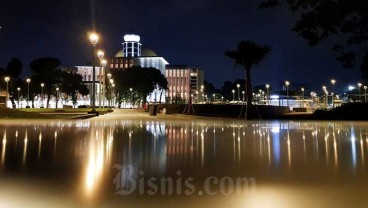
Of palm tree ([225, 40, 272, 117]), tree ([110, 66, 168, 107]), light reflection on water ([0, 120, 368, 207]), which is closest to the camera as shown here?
light reflection on water ([0, 120, 368, 207])

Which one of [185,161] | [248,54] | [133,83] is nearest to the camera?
[185,161]

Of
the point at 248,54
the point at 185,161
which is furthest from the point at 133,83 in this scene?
the point at 185,161

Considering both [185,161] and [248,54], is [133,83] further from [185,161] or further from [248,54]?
[185,161]

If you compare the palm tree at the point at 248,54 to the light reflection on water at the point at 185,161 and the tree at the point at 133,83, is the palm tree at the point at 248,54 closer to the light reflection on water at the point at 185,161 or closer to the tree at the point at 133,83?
the light reflection on water at the point at 185,161

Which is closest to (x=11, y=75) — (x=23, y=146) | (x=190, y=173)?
(x=23, y=146)

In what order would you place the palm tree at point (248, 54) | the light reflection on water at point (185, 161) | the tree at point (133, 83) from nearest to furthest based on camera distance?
the light reflection on water at point (185, 161), the palm tree at point (248, 54), the tree at point (133, 83)

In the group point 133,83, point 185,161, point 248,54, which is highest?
point 133,83

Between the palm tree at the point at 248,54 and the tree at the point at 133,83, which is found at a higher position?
the tree at the point at 133,83

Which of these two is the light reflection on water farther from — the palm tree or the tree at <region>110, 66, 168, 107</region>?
the tree at <region>110, 66, 168, 107</region>

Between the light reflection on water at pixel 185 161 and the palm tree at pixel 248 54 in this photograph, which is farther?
the palm tree at pixel 248 54

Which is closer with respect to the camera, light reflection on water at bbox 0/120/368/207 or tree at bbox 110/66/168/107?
light reflection on water at bbox 0/120/368/207

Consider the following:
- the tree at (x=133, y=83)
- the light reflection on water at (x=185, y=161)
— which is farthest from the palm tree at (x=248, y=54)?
the tree at (x=133, y=83)

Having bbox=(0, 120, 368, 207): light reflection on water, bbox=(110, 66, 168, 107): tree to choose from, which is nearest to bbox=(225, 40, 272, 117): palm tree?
bbox=(0, 120, 368, 207): light reflection on water

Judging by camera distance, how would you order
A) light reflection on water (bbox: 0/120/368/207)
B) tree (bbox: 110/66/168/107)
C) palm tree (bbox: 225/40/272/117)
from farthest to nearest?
tree (bbox: 110/66/168/107)
palm tree (bbox: 225/40/272/117)
light reflection on water (bbox: 0/120/368/207)
